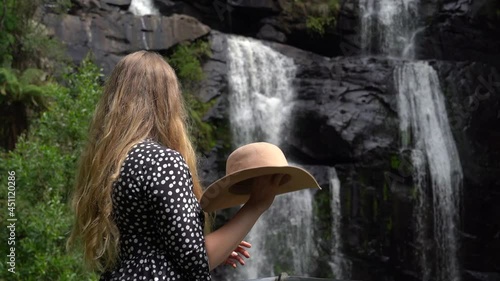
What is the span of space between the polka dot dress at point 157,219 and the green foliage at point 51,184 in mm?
4004

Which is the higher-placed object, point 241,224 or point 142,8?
point 241,224

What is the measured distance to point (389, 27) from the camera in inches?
648

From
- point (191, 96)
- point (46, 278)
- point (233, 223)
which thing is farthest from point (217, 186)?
point (191, 96)

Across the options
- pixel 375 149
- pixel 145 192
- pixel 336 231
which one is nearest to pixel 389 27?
pixel 375 149

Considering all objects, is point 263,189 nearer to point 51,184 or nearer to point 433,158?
point 51,184

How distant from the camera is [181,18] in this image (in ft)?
44.6

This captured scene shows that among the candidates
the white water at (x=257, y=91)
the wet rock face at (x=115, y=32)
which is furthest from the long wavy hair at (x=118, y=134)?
the white water at (x=257, y=91)

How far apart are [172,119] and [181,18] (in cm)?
1170

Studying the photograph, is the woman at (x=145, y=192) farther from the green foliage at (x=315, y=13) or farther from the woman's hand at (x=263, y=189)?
the green foliage at (x=315, y=13)

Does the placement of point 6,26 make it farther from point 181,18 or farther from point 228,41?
point 228,41

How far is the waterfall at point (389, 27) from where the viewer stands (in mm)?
16344

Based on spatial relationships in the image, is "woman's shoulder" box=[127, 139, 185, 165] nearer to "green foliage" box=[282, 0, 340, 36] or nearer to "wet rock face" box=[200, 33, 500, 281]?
"wet rock face" box=[200, 33, 500, 281]

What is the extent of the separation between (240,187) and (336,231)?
11.3m

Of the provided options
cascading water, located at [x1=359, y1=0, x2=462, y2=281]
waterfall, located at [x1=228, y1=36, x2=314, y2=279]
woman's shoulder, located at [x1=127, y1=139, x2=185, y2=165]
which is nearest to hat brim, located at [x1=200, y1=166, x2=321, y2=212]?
woman's shoulder, located at [x1=127, y1=139, x2=185, y2=165]
